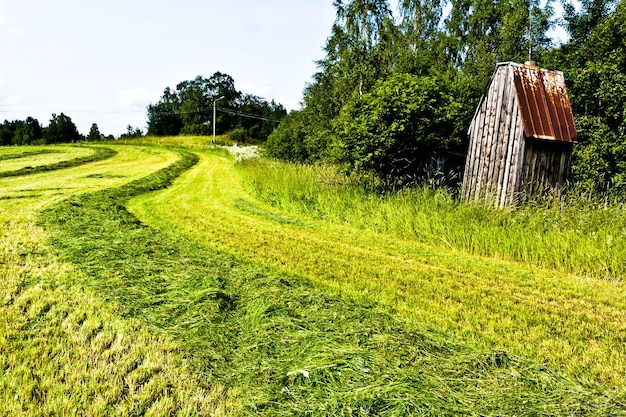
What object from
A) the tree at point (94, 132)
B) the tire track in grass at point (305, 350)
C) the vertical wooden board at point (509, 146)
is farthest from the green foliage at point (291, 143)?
the tree at point (94, 132)

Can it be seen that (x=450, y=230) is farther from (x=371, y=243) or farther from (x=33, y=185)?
(x=33, y=185)

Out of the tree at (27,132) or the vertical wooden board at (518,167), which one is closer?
the vertical wooden board at (518,167)

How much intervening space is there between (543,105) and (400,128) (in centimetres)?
333

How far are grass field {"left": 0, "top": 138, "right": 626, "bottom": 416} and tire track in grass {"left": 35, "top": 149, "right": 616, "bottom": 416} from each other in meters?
0.01

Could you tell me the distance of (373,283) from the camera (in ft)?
16.1

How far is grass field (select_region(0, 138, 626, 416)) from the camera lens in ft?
8.54

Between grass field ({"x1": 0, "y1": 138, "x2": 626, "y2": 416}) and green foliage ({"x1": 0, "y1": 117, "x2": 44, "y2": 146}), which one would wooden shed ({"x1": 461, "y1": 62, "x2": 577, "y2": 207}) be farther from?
green foliage ({"x1": 0, "y1": 117, "x2": 44, "y2": 146})

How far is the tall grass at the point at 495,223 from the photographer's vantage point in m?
5.83

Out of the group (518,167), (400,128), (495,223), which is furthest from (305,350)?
(518,167)

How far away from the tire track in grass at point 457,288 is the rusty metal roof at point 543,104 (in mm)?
4680

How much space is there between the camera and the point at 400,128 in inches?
394

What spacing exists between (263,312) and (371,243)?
11.5 feet

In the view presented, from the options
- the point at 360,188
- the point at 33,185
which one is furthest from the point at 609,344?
the point at 33,185

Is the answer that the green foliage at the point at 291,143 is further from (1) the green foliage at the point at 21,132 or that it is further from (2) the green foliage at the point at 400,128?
(1) the green foliage at the point at 21,132
